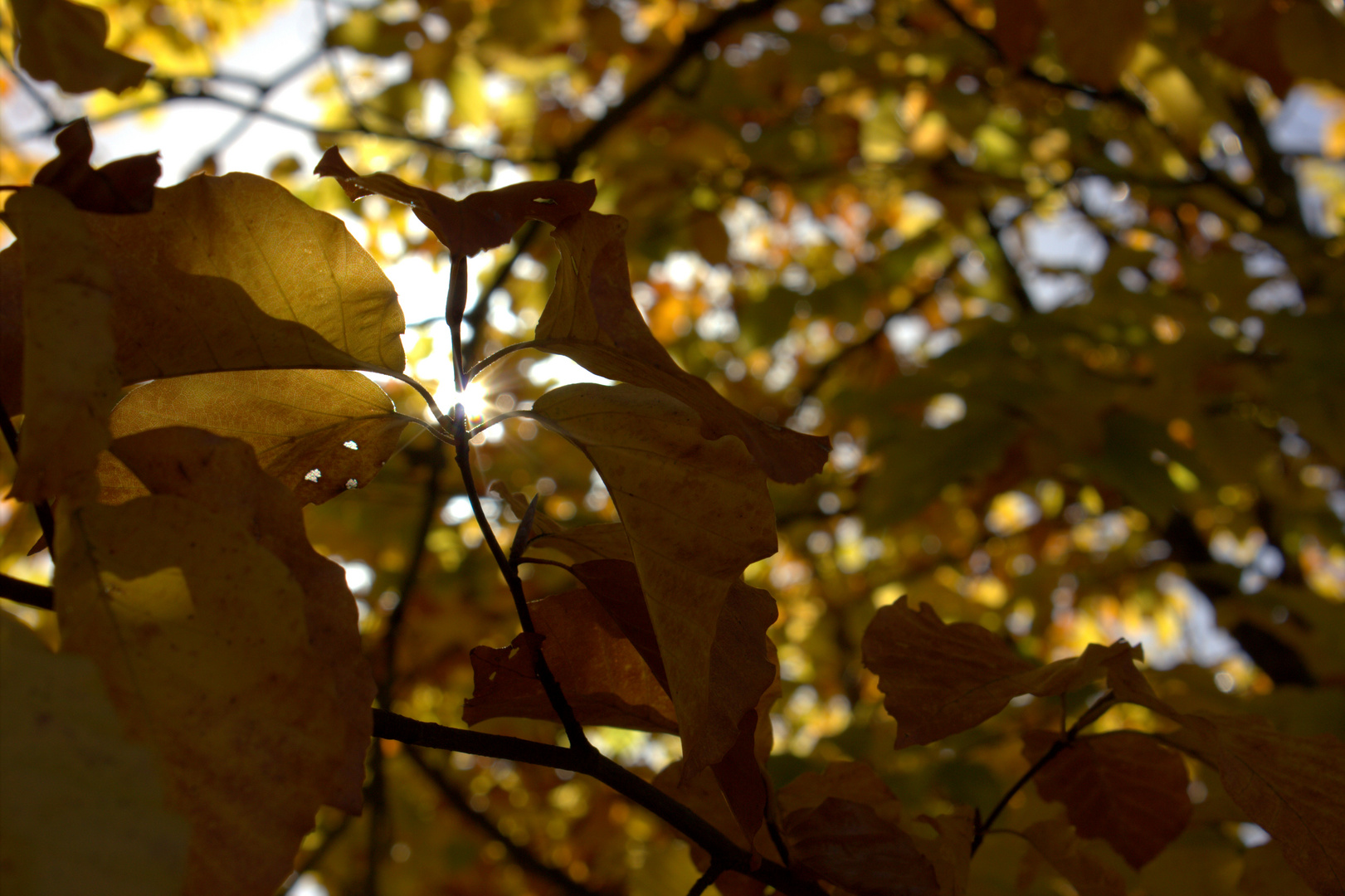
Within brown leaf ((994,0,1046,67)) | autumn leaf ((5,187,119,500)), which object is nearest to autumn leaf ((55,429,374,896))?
autumn leaf ((5,187,119,500))

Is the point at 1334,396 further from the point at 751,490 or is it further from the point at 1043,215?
the point at 751,490

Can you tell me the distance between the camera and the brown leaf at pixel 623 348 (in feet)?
1.16

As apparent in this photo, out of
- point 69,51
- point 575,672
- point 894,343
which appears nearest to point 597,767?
point 575,672

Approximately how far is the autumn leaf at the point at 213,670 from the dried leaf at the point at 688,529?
0.11 metres

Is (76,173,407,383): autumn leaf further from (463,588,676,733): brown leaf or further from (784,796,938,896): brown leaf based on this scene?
(784,796,938,896): brown leaf

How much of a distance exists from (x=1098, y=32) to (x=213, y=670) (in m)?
1.02

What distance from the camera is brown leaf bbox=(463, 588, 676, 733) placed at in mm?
413

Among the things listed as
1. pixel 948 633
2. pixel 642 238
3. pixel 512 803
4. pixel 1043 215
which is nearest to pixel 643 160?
pixel 642 238

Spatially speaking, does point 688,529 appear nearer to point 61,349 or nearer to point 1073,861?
point 61,349

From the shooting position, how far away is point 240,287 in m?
0.33

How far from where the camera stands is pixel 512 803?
2629mm

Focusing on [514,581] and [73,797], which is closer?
[73,797]

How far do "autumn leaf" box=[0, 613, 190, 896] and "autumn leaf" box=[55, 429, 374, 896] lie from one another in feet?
0.12

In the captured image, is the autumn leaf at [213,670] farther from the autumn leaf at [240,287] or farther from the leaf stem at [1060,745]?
the leaf stem at [1060,745]
